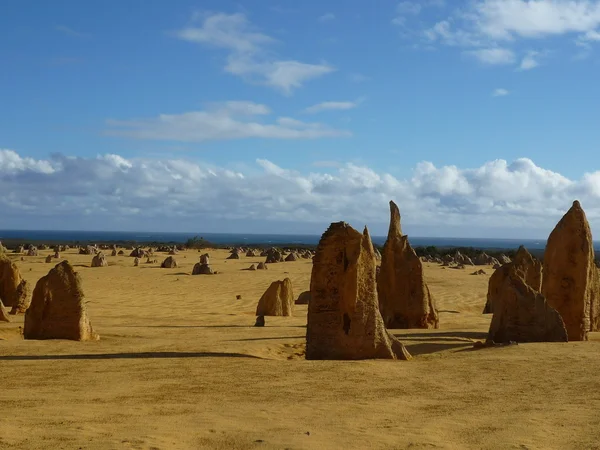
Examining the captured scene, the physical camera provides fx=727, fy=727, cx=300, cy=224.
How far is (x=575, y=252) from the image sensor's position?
11.6 m

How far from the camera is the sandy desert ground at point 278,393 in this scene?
5047mm

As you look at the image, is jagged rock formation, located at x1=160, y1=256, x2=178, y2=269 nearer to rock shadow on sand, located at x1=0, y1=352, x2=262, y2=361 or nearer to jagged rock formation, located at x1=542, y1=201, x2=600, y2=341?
jagged rock formation, located at x1=542, y1=201, x2=600, y2=341

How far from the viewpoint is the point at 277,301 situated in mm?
14617

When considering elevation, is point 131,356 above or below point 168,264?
below

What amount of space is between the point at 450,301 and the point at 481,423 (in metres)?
14.6

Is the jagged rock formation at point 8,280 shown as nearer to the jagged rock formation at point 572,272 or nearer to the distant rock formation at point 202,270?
the jagged rock formation at point 572,272

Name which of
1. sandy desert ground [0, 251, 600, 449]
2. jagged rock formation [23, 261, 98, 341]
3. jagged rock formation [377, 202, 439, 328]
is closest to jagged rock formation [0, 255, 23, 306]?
sandy desert ground [0, 251, 600, 449]

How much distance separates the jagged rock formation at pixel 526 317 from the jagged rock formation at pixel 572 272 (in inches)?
49.9

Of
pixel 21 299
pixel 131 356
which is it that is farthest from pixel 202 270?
pixel 131 356

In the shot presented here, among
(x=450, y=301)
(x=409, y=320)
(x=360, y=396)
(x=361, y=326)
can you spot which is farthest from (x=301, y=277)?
(x=360, y=396)

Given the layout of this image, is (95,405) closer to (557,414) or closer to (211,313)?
(557,414)

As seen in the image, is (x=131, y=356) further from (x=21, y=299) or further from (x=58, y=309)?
(x=21, y=299)

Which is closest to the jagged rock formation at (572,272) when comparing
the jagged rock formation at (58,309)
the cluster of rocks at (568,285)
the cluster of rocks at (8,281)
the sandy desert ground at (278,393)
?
the cluster of rocks at (568,285)

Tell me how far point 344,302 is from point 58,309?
409 centimetres
